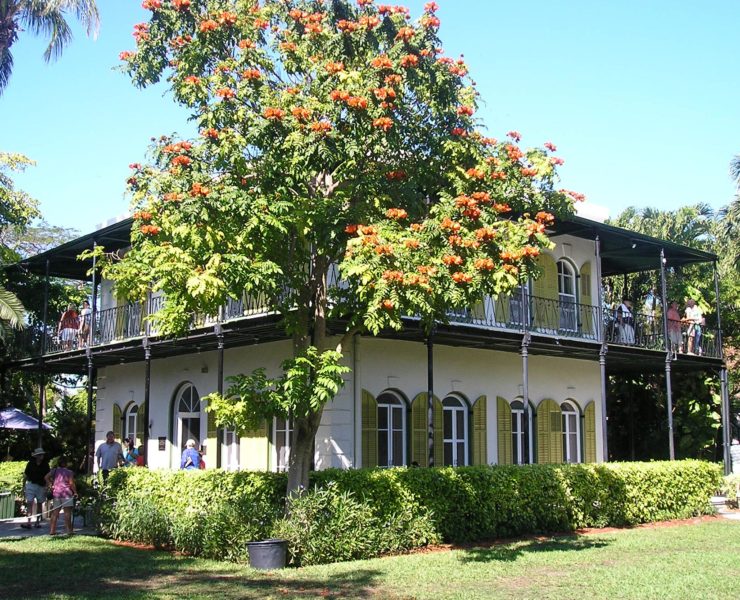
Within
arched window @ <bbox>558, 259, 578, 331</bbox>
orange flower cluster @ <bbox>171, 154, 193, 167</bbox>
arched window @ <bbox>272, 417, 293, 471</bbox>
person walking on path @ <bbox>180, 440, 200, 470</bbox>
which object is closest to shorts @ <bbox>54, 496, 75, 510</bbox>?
person walking on path @ <bbox>180, 440, 200, 470</bbox>

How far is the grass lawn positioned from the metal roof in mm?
7055

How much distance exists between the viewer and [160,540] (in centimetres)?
1299

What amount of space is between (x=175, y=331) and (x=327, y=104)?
3390 millimetres

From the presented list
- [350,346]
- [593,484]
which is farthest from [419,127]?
[593,484]

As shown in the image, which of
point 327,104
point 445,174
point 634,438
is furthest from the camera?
point 634,438

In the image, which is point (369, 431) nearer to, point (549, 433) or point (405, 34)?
point (549, 433)

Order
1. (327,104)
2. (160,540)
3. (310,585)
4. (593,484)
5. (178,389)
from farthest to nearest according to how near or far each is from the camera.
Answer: (178,389), (593,484), (160,540), (327,104), (310,585)

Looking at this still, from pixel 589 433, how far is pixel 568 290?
3630mm

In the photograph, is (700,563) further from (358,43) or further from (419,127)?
(358,43)

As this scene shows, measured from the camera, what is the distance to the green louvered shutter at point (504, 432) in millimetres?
18969

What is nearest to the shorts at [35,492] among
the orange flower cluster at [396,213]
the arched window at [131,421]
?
the arched window at [131,421]

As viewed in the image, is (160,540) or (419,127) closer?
(419,127)

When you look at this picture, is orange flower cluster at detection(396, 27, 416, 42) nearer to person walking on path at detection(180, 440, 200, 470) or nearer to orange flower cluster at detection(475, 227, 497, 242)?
orange flower cluster at detection(475, 227, 497, 242)

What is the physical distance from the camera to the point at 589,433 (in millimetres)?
21453
